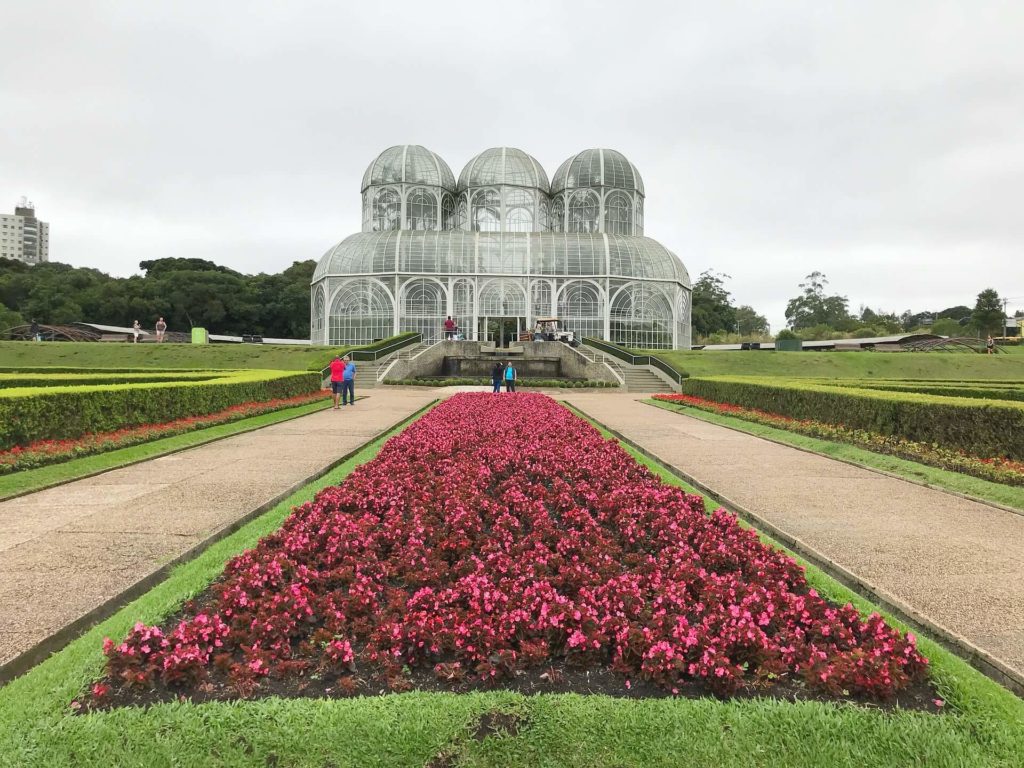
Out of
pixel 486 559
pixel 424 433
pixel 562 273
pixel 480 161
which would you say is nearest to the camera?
pixel 486 559

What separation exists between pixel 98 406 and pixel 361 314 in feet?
106

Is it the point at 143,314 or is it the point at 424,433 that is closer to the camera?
the point at 424,433

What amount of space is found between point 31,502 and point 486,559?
16.9ft

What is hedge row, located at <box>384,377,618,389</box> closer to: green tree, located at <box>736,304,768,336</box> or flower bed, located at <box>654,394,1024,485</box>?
flower bed, located at <box>654,394,1024,485</box>

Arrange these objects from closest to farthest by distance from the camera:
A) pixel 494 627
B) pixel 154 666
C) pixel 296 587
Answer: pixel 154 666 → pixel 494 627 → pixel 296 587

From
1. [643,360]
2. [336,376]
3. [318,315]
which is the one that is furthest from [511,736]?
[318,315]

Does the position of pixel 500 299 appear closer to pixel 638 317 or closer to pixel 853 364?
pixel 638 317

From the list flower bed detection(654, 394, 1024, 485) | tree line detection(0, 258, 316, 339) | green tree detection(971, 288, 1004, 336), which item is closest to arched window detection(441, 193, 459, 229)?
tree line detection(0, 258, 316, 339)

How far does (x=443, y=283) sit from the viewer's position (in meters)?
42.2

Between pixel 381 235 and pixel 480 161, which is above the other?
pixel 480 161

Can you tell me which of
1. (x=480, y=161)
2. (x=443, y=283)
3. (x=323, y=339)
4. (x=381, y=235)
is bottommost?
(x=323, y=339)

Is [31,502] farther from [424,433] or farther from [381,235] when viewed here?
[381,235]

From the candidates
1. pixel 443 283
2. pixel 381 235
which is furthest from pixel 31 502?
pixel 381 235

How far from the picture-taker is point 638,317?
139ft
